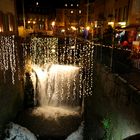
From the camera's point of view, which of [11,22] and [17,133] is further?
[11,22]

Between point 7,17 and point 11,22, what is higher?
point 7,17

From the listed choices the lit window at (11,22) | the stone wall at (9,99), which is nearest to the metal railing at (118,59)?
the stone wall at (9,99)

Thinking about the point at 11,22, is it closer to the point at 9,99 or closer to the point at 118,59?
the point at 9,99

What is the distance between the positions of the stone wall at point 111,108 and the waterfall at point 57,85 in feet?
9.36

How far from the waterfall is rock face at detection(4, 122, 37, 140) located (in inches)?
210

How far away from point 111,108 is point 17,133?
683 cm

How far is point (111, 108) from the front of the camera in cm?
1199

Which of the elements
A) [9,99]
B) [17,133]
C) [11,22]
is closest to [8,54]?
[9,99]

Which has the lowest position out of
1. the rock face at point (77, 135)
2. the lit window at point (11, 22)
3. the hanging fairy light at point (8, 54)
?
the rock face at point (77, 135)

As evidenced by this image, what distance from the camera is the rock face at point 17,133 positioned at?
15.0m

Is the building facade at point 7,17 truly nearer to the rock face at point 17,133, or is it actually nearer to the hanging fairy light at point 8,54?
the hanging fairy light at point 8,54

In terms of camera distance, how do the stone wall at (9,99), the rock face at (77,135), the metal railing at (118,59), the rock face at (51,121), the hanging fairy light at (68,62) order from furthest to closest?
the hanging fairy light at (68,62) → the rock face at (51,121) → the rock face at (77,135) → the stone wall at (9,99) → the metal railing at (118,59)

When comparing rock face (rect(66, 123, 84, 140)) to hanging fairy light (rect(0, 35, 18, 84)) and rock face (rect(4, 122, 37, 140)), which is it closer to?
rock face (rect(4, 122, 37, 140))

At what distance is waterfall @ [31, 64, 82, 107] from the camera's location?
66.7ft
